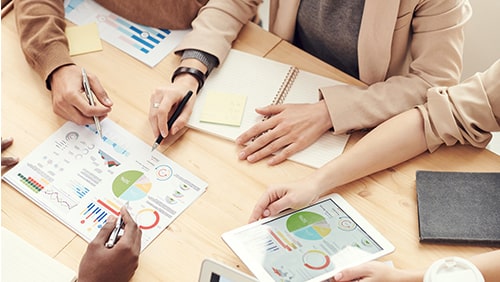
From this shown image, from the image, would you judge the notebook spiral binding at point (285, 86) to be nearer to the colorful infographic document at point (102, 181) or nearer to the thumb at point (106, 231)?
the colorful infographic document at point (102, 181)

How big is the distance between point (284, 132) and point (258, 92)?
5.2 inches

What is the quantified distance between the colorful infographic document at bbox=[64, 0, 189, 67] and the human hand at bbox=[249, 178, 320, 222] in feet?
1.53

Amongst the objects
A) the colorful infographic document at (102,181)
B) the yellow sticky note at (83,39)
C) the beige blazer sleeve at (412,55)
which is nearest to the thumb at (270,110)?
the beige blazer sleeve at (412,55)

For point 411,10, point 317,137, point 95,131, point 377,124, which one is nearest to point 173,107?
point 95,131

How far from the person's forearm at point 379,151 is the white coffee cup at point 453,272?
37cm

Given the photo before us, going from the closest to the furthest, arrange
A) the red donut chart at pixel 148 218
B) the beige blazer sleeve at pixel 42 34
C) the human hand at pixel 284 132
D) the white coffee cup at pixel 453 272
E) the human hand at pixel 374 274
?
1. the white coffee cup at pixel 453 272
2. the human hand at pixel 374 274
3. the red donut chart at pixel 148 218
4. the human hand at pixel 284 132
5. the beige blazer sleeve at pixel 42 34

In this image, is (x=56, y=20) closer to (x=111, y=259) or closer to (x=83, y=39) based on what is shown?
(x=83, y=39)

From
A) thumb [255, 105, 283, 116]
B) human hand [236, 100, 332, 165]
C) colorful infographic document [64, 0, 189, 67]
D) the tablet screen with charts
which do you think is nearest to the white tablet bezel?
the tablet screen with charts

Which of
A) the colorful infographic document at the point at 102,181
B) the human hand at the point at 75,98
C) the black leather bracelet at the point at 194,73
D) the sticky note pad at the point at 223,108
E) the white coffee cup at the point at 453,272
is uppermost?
the white coffee cup at the point at 453,272

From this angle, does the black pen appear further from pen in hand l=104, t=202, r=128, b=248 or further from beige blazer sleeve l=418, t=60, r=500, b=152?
beige blazer sleeve l=418, t=60, r=500, b=152

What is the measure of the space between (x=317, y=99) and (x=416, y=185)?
30 centimetres

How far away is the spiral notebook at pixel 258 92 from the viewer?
4.38ft

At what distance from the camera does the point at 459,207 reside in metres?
1.21

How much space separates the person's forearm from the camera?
1.25 m
